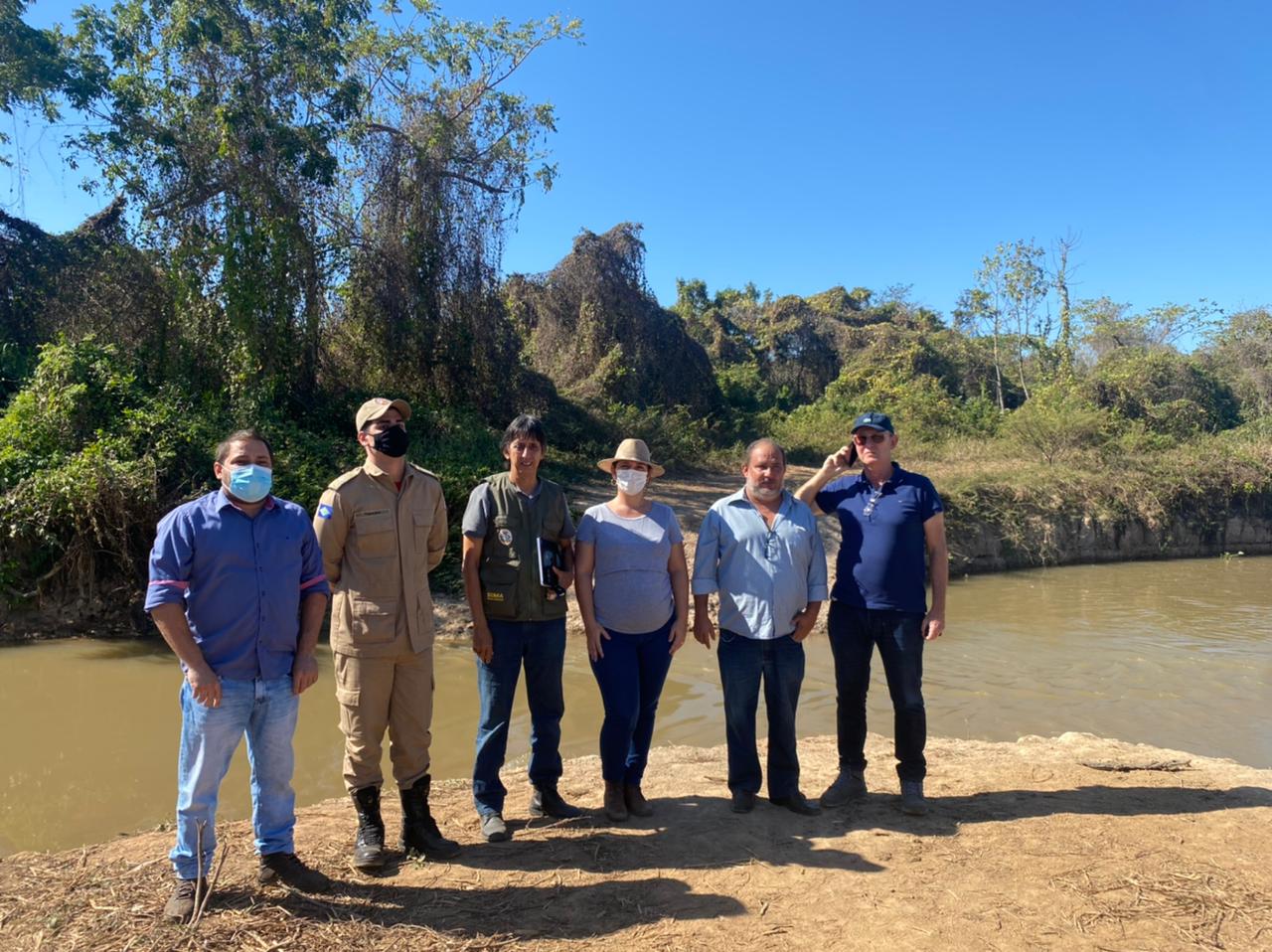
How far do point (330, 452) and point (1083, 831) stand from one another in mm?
9480

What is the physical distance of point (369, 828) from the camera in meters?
3.12

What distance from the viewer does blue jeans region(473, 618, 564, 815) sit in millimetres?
3395

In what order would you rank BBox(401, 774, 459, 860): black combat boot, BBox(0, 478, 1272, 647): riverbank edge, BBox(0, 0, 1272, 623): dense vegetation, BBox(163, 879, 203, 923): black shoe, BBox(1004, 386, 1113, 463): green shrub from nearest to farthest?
1. BBox(163, 879, 203, 923): black shoe
2. BBox(401, 774, 459, 860): black combat boot
3. BBox(0, 0, 1272, 623): dense vegetation
4. BBox(0, 478, 1272, 647): riverbank edge
5. BBox(1004, 386, 1113, 463): green shrub

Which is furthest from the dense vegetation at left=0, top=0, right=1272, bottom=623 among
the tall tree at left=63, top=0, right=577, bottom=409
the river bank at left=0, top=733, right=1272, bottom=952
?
the river bank at left=0, top=733, right=1272, bottom=952

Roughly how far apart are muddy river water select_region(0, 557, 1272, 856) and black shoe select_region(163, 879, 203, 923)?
1.78m

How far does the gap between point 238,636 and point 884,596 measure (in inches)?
105

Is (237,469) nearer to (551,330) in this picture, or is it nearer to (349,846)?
(349,846)

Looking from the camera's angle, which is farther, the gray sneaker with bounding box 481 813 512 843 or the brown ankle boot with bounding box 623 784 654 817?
the brown ankle boot with bounding box 623 784 654 817

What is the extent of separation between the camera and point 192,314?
11.6m

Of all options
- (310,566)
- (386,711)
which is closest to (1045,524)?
(386,711)

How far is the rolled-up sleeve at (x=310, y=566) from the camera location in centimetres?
293

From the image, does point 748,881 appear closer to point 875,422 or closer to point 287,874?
point 287,874

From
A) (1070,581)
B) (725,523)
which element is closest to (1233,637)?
(1070,581)

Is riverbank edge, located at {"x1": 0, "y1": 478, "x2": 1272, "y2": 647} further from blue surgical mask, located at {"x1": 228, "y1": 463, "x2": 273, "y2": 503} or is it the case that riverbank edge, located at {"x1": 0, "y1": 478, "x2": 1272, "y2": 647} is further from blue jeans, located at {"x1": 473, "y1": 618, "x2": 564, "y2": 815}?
blue surgical mask, located at {"x1": 228, "y1": 463, "x2": 273, "y2": 503}
